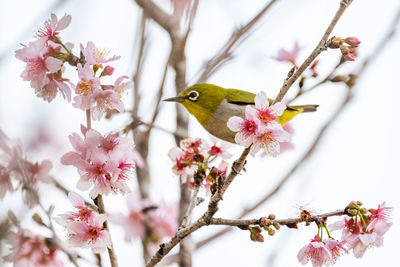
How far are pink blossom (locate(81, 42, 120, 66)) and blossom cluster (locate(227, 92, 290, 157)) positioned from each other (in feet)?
2.26

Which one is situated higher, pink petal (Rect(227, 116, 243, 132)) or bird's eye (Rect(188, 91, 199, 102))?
pink petal (Rect(227, 116, 243, 132))

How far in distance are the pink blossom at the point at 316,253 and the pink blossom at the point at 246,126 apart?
1.88ft

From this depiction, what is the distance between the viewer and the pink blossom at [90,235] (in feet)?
7.25

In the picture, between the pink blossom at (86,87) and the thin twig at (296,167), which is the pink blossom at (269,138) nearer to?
the pink blossom at (86,87)

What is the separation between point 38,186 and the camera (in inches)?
93.1

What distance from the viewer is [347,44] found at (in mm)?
2301

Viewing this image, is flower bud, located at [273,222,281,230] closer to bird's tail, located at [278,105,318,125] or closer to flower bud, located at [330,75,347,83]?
flower bud, located at [330,75,347,83]

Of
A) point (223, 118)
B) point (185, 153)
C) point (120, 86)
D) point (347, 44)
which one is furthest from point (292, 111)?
point (120, 86)

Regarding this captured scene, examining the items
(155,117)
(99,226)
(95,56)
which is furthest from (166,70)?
(99,226)

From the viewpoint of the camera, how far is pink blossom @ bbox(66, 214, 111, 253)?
2.21 meters

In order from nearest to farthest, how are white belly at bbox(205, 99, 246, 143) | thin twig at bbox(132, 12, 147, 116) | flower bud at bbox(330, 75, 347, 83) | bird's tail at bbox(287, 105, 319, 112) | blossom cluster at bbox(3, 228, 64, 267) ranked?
blossom cluster at bbox(3, 228, 64, 267) < flower bud at bbox(330, 75, 347, 83) < white belly at bbox(205, 99, 246, 143) < thin twig at bbox(132, 12, 147, 116) < bird's tail at bbox(287, 105, 319, 112)

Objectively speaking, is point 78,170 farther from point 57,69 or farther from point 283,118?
point 283,118

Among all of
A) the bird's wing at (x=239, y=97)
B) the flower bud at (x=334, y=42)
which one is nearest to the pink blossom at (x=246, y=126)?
the flower bud at (x=334, y=42)

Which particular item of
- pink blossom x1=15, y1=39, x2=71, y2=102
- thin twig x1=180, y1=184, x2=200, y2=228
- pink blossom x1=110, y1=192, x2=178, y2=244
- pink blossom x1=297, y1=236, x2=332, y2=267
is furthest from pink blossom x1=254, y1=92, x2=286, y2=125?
pink blossom x1=110, y1=192, x2=178, y2=244
